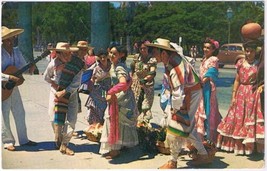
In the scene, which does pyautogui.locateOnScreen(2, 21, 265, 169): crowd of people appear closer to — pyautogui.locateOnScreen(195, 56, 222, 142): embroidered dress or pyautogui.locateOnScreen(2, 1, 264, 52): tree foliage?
pyautogui.locateOnScreen(195, 56, 222, 142): embroidered dress

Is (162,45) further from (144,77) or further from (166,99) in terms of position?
(144,77)

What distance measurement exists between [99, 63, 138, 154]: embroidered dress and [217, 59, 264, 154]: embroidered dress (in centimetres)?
122

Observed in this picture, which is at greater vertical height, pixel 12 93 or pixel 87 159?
pixel 12 93

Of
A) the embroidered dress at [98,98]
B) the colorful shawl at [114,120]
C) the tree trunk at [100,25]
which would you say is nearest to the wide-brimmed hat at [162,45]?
A: the colorful shawl at [114,120]

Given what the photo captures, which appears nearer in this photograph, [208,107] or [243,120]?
[243,120]

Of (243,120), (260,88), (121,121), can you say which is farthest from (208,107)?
(121,121)

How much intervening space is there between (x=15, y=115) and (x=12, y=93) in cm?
32

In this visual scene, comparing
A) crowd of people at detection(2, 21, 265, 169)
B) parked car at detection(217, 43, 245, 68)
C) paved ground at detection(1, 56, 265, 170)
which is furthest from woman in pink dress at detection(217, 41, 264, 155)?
parked car at detection(217, 43, 245, 68)

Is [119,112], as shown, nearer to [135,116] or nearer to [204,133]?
[135,116]

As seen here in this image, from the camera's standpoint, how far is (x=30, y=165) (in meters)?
4.68

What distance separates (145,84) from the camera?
6297 mm

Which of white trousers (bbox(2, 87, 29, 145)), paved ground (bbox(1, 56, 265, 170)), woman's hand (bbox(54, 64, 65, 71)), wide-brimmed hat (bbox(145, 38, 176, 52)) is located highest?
wide-brimmed hat (bbox(145, 38, 176, 52))

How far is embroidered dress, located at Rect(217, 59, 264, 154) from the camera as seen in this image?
4.96 m

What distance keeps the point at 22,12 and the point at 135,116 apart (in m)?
11.3
